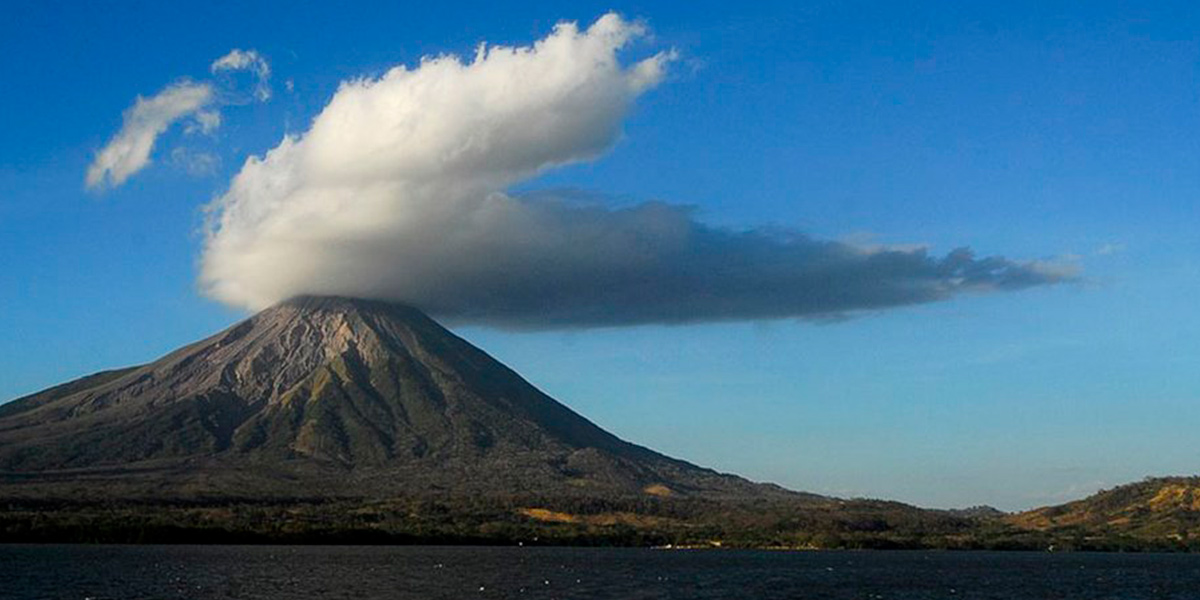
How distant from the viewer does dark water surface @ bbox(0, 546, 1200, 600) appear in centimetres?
11444

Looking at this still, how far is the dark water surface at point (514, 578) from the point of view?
375ft

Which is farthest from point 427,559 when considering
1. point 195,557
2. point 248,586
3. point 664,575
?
A: point 248,586

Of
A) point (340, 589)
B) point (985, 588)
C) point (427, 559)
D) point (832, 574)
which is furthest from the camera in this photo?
point (427, 559)

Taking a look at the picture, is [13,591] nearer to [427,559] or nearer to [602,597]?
[602,597]

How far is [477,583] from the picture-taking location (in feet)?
430

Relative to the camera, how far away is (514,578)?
461 feet

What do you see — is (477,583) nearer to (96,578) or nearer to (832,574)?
(96,578)

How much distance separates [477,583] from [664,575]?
28583 millimetres

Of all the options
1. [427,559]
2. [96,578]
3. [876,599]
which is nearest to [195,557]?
[427,559]

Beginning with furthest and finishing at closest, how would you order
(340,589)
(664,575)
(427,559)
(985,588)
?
(427,559) → (664,575) → (985,588) → (340,589)

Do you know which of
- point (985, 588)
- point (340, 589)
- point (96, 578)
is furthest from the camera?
point (985, 588)

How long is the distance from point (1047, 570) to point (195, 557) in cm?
11232

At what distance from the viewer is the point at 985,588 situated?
142 meters

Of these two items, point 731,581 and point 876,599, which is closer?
point 876,599
